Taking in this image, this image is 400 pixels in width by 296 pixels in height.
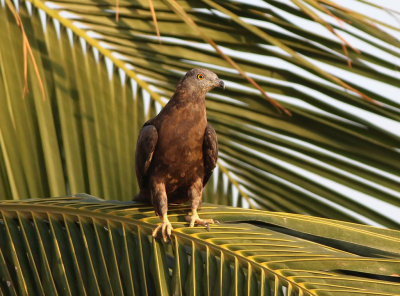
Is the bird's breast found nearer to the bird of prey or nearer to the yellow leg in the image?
the bird of prey

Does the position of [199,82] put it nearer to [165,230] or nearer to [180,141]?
[180,141]

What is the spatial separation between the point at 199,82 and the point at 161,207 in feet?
1.81

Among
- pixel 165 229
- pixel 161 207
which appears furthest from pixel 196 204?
pixel 165 229

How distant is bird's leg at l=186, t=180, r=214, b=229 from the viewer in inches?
84.6

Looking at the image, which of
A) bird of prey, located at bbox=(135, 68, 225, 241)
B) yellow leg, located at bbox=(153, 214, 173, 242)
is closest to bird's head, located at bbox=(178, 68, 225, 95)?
bird of prey, located at bbox=(135, 68, 225, 241)

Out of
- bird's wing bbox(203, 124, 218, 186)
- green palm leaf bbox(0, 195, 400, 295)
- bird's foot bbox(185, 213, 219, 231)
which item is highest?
bird's wing bbox(203, 124, 218, 186)

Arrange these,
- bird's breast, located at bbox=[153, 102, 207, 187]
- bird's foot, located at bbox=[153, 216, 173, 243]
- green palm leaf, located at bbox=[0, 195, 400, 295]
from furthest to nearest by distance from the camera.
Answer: bird's breast, located at bbox=[153, 102, 207, 187]
bird's foot, located at bbox=[153, 216, 173, 243]
green palm leaf, located at bbox=[0, 195, 400, 295]

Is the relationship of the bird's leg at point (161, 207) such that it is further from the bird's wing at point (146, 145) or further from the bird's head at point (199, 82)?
the bird's head at point (199, 82)

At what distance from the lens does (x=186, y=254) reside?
206 cm

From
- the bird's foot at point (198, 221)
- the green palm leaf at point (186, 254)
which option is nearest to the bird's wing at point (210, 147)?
the bird's foot at point (198, 221)

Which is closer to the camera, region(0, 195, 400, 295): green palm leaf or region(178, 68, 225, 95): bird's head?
region(0, 195, 400, 295): green palm leaf

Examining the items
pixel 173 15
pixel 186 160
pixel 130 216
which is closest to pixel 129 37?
pixel 173 15

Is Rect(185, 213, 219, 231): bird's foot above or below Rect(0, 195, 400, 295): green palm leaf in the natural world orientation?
above

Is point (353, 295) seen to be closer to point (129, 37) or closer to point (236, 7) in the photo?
point (236, 7)
